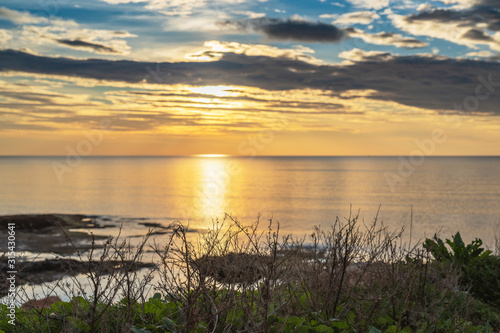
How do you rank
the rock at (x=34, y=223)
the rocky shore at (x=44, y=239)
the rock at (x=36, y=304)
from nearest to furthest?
the rock at (x=36, y=304)
the rocky shore at (x=44, y=239)
the rock at (x=34, y=223)

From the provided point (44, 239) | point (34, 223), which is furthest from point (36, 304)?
point (34, 223)

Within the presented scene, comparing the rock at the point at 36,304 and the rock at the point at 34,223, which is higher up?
the rock at the point at 34,223

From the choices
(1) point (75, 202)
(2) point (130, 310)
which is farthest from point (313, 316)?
(1) point (75, 202)

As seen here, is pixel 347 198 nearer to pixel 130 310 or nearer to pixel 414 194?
pixel 414 194

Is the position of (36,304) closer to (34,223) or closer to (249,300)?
(249,300)

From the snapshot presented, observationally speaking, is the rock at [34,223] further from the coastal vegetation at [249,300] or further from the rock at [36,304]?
the coastal vegetation at [249,300]

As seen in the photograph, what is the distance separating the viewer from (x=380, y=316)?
6.82 metres

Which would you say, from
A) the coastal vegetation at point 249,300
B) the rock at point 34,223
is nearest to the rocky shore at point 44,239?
the rock at point 34,223

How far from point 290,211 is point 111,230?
25.8m

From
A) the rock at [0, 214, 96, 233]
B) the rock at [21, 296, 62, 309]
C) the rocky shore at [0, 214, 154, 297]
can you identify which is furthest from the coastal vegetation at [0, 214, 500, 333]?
the rock at [0, 214, 96, 233]

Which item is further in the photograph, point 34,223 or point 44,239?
point 34,223

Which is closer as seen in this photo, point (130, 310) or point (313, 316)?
point (130, 310)

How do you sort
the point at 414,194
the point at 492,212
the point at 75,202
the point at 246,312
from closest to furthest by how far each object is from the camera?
the point at 246,312
the point at 492,212
the point at 75,202
the point at 414,194

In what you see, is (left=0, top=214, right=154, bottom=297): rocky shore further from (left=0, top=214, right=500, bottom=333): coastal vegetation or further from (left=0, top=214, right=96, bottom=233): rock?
(left=0, top=214, right=500, bottom=333): coastal vegetation
